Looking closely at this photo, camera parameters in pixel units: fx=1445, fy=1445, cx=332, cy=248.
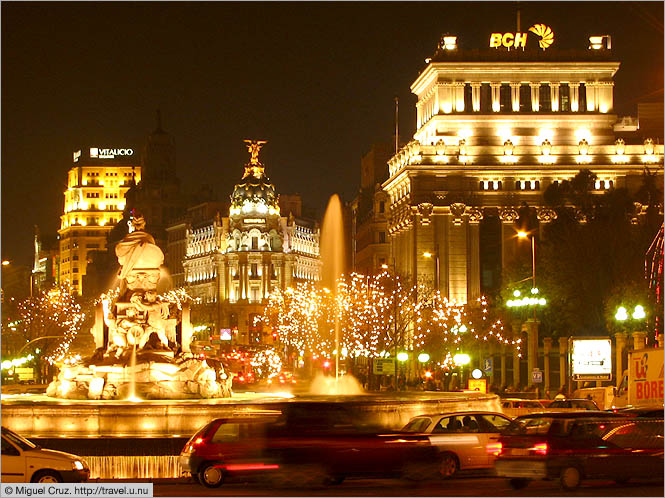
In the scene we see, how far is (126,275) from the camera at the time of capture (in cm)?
4709

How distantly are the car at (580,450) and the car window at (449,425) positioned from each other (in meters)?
3.56

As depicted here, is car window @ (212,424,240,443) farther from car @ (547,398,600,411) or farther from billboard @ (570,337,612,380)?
billboard @ (570,337,612,380)

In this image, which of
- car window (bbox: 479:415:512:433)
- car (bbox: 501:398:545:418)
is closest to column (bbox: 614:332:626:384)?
car (bbox: 501:398:545:418)

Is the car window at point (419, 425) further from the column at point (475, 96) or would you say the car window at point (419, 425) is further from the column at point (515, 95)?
the column at point (515, 95)

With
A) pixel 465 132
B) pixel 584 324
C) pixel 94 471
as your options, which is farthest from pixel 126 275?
pixel 465 132

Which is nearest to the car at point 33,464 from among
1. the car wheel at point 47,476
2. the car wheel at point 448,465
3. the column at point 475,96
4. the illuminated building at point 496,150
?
the car wheel at point 47,476

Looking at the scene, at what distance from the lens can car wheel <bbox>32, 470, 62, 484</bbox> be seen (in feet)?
89.7

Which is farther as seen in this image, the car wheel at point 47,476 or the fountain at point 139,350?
the fountain at point 139,350

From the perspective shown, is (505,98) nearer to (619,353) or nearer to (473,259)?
(473,259)

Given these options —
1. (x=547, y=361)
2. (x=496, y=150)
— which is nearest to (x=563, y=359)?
(x=547, y=361)

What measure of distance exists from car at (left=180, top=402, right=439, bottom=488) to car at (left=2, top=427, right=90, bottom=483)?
11.2 feet

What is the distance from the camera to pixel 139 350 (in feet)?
153

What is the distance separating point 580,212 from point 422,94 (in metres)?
36.2

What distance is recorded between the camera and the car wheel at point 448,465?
31.7m
